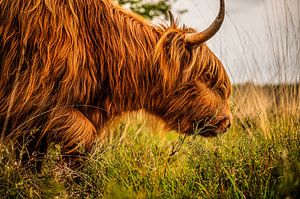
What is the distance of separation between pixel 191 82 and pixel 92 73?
0.91m

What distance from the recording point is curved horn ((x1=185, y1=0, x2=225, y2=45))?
148 inches

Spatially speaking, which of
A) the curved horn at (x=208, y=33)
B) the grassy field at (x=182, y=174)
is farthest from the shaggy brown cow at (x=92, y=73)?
the grassy field at (x=182, y=174)

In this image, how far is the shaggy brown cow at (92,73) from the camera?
3.41 metres

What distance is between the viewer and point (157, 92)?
4051mm

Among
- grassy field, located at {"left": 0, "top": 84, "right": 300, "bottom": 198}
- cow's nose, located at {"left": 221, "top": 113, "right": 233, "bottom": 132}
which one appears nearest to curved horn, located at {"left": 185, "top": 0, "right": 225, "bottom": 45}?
cow's nose, located at {"left": 221, "top": 113, "right": 233, "bottom": 132}

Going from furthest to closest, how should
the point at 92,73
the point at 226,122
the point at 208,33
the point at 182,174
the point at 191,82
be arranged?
the point at 226,122, the point at 191,82, the point at 208,33, the point at 92,73, the point at 182,174

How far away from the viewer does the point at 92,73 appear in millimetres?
3596

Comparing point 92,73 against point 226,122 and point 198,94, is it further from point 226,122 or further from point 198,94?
point 226,122

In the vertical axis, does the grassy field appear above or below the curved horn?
below

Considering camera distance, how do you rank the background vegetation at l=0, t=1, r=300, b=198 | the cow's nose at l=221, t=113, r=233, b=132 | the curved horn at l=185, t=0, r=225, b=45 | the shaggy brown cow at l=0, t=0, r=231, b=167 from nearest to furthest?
the background vegetation at l=0, t=1, r=300, b=198 → the shaggy brown cow at l=0, t=0, r=231, b=167 → the curved horn at l=185, t=0, r=225, b=45 → the cow's nose at l=221, t=113, r=233, b=132

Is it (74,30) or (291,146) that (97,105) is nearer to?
(74,30)

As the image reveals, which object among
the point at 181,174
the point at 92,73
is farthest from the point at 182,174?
the point at 92,73

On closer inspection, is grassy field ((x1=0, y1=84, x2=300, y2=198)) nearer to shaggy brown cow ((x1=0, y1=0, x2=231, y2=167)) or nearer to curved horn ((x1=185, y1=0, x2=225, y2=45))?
shaggy brown cow ((x1=0, y1=0, x2=231, y2=167))

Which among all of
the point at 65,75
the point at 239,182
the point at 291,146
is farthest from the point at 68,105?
the point at 291,146
